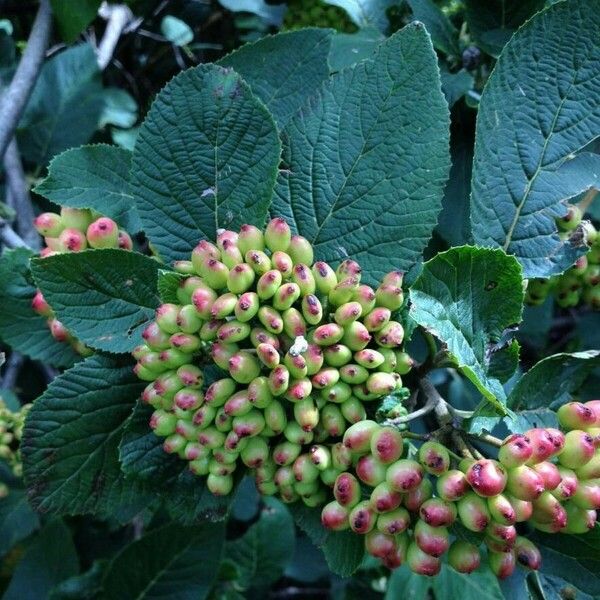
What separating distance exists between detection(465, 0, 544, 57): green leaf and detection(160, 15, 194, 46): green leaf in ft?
3.03

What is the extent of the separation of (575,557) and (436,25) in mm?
963

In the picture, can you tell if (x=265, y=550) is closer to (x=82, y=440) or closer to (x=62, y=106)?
(x=82, y=440)

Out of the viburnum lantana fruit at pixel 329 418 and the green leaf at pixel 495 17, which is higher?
the green leaf at pixel 495 17

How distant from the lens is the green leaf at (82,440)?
1.09 meters

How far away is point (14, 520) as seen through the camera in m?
1.71

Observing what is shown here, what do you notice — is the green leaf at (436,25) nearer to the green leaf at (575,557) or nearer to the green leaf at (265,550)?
the green leaf at (575,557)

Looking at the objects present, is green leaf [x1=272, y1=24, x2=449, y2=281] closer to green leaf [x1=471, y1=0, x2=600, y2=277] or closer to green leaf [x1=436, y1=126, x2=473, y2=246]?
green leaf [x1=471, y1=0, x2=600, y2=277]

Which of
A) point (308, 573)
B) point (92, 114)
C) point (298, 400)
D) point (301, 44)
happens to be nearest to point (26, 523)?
point (308, 573)

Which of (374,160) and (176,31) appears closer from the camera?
(374,160)

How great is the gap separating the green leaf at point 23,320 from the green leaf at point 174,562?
1.50 ft

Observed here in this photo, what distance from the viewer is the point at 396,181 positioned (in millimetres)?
1018

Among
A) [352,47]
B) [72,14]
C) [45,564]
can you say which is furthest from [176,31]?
[45,564]

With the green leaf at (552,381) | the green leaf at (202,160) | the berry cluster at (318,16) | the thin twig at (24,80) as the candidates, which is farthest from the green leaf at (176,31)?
the green leaf at (552,381)

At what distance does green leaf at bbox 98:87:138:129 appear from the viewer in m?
1.85
